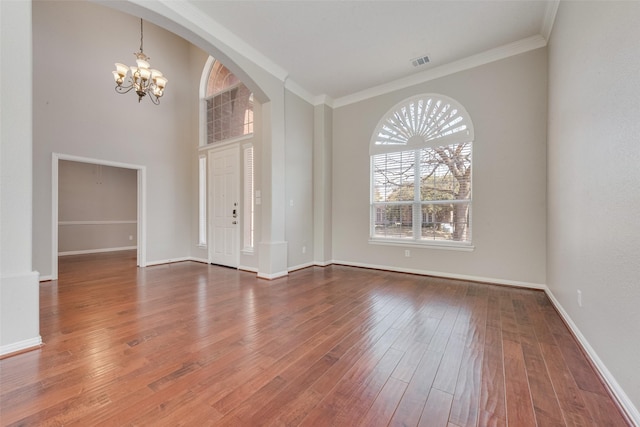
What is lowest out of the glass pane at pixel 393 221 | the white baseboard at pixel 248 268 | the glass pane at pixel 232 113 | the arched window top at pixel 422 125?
the white baseboard at pixel 248 268

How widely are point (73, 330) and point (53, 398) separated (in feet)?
3.51

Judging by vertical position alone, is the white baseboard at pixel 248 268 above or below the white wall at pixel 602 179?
below

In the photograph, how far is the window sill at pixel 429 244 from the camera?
3.83 meters

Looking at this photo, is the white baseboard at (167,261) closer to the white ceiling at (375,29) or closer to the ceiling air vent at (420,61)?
the white ceiling at (375,29)

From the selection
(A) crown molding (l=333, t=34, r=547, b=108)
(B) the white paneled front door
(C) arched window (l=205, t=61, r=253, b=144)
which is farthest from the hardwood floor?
(C) arched window (l=205, t=61, r=253, b=144)

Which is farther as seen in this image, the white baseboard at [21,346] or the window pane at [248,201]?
the window pane at [248,201]

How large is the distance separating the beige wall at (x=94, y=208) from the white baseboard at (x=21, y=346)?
6.16 metres

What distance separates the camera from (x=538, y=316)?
2.52 meters

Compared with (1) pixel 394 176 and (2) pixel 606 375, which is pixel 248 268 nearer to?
(1) pixel 394 176

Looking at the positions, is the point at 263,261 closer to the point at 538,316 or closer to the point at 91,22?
the point at 538,316

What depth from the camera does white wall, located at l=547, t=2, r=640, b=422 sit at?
1.33 meters

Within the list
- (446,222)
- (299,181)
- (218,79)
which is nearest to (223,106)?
(218,79)

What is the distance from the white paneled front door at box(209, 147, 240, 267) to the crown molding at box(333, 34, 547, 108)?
8.40ft

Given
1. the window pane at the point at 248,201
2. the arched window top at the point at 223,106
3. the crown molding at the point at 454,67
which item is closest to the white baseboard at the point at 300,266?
the window pane at the point at 248,201
